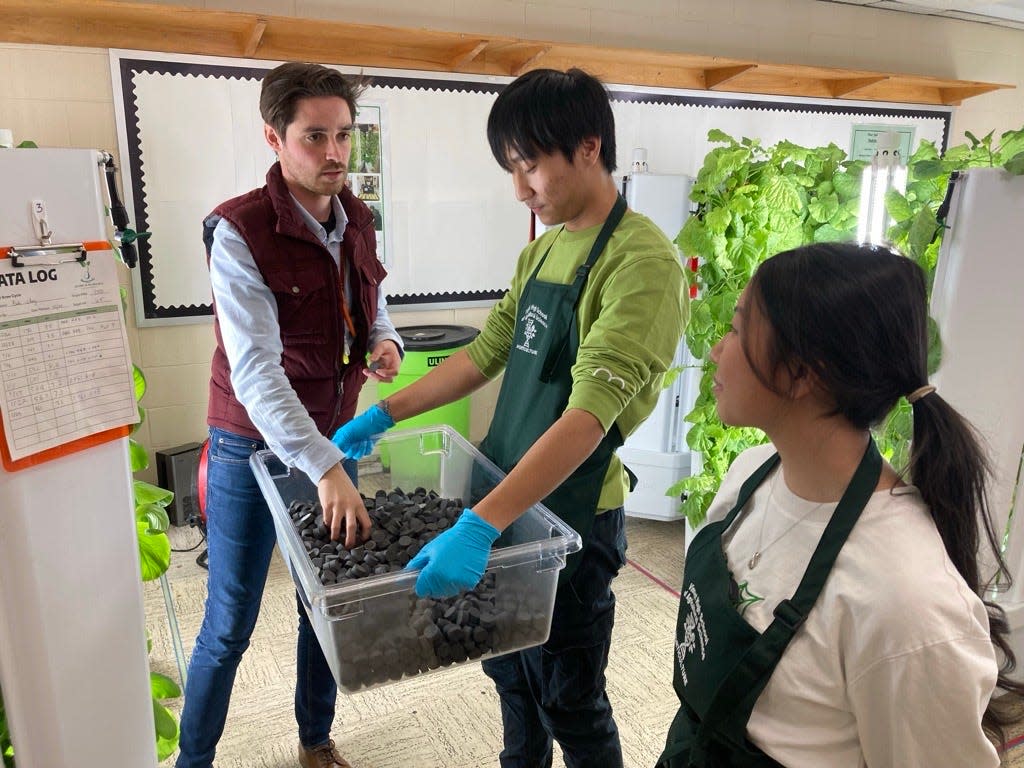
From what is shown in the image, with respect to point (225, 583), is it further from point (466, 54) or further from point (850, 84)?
point (850, 84)

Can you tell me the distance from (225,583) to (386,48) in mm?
2637

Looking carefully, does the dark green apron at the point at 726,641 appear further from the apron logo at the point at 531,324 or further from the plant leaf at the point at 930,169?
the plant leaf at the point at 930,169

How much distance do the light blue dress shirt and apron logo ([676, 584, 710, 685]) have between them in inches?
24.7

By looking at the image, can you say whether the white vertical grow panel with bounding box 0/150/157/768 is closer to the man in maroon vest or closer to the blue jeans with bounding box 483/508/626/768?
the man in maroon vest

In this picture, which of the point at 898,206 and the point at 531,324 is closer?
the point at 531,324

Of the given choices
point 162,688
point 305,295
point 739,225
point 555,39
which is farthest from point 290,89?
point 555,39

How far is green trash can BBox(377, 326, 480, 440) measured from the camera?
10.3ft

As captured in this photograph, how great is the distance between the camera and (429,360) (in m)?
3.15

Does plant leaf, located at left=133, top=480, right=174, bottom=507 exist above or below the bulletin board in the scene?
below

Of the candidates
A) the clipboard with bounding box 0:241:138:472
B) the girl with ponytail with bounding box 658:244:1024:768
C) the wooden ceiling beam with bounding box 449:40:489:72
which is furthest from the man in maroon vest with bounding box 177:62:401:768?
the wooden ceiling beam with bounding box 449:40:489:72

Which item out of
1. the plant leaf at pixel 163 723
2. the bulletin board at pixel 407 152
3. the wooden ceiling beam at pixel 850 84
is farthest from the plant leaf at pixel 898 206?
the wooden ceiling beam at pixel 850 84

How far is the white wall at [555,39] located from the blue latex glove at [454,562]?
2574 millimetres

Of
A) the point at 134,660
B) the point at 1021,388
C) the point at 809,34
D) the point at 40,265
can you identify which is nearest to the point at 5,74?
the point at 40,265

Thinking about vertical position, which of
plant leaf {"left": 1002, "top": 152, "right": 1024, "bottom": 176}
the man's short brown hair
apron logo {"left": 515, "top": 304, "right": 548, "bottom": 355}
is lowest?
apron logo {"left": 515, "top": 304, "right": 548, "bottom": 355}
